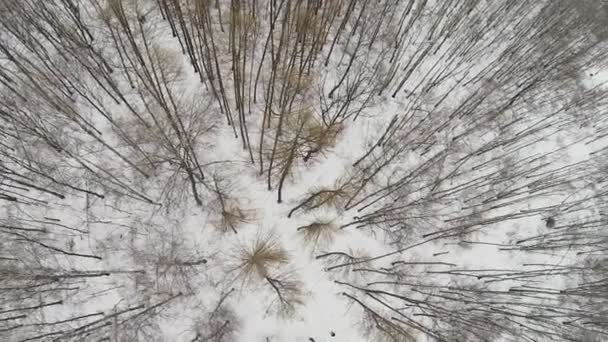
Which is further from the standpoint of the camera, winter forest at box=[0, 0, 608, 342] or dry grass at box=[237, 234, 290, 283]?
dry grass at box=[237, 234, 290, 283]

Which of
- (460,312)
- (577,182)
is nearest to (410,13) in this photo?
(577,182)

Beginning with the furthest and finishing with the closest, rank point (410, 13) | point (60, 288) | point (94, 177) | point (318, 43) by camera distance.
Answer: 1. point (410, 13)
2. point (318, 43)
3. point (94, 177)
4. point (60, 288)

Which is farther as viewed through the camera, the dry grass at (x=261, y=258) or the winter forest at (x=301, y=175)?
the dry grass at (x=261, y=258)

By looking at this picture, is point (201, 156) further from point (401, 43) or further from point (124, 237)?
point (401, 43)

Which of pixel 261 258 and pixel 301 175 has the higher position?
pixel 301 175

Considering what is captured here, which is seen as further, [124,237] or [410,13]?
[410,13]

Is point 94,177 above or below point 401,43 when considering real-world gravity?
below

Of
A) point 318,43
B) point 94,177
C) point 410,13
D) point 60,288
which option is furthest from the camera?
point 410,13

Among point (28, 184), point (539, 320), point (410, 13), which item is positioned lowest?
Answer: point (539, 320)
